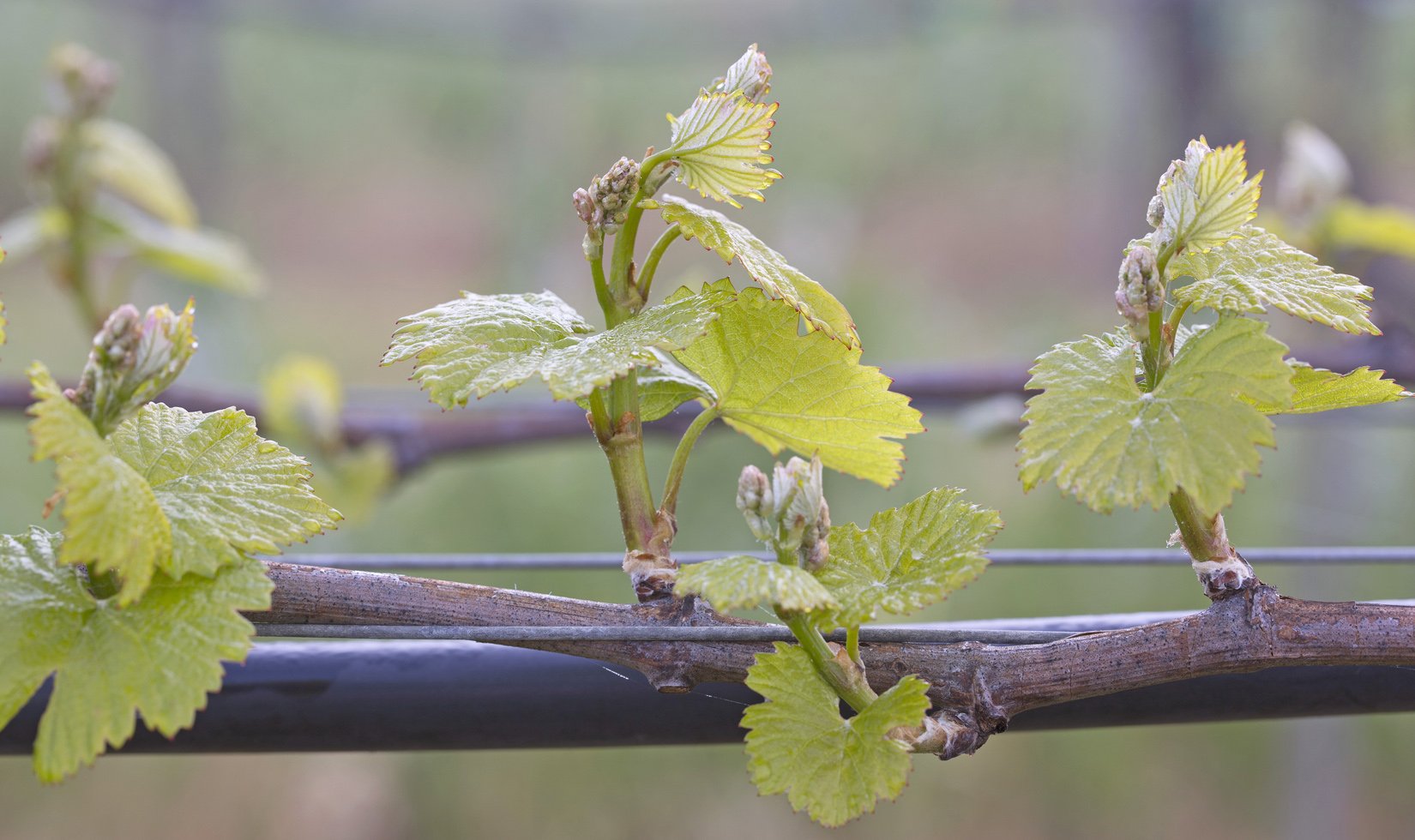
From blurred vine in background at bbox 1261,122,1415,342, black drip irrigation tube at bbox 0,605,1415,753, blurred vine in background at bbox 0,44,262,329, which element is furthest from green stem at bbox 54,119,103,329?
blurred vine in background at bbox 1261,122,1415,342

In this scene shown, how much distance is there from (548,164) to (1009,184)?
6.37 feet

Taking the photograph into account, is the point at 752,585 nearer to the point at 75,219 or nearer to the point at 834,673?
the point at 834,673

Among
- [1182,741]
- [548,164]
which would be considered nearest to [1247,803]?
[1182,741]

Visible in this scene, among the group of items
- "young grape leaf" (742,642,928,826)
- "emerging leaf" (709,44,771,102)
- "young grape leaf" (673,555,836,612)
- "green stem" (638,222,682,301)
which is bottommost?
"young grape leaf" (742,642,928,826)

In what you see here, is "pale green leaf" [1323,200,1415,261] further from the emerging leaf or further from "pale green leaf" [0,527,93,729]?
"pale green leaf" [0,527,93,729]

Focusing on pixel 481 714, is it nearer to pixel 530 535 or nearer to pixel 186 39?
pixel 530 535

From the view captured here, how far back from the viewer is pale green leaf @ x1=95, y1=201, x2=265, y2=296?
0.66 metres

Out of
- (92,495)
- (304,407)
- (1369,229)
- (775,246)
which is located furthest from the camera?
(775,246)

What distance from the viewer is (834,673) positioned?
0.23 meters

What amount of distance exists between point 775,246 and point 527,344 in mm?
2289

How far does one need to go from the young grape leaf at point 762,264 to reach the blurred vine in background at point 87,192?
0.53 m

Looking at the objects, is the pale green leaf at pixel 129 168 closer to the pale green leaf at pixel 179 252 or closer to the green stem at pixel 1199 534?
the pale green leaf at pixel 179 252

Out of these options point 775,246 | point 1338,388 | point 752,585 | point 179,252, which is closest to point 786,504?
point 752,585

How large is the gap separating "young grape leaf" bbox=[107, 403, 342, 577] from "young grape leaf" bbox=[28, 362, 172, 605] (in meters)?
0.01
